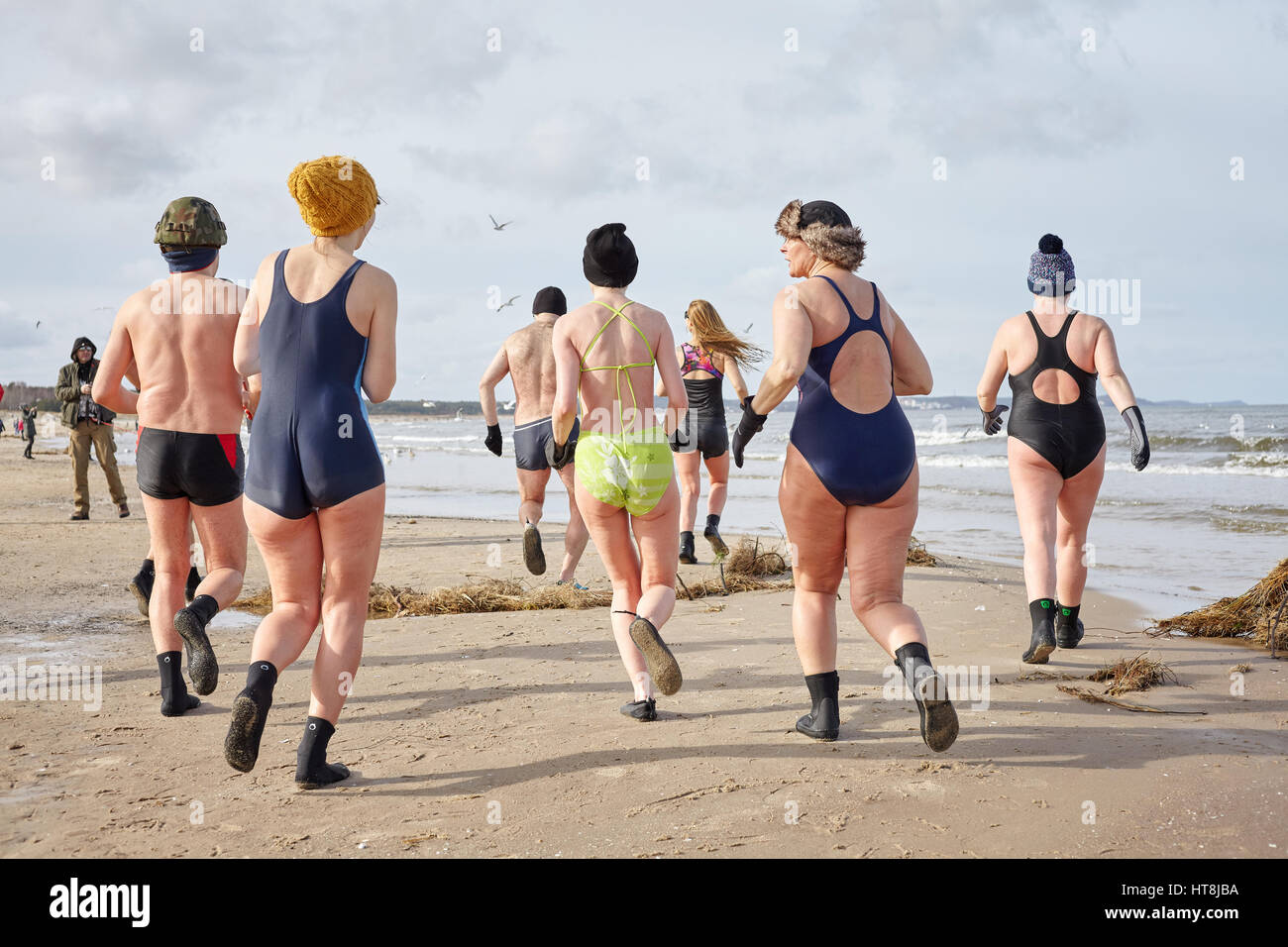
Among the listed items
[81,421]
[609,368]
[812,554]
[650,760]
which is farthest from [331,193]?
[81,421]

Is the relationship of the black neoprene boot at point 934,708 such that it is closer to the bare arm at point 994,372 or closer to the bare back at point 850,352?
the bare back at point 850,352

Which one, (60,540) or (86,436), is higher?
(86,436)

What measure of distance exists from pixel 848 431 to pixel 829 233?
2.71 ft

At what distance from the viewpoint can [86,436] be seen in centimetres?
1227

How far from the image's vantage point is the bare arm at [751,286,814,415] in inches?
143

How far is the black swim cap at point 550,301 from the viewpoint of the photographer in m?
7.54

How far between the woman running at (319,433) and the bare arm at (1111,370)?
393 cm

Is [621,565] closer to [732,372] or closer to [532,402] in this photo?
[532,402]

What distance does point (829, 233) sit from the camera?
386cm

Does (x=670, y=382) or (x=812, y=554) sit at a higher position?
(x=670, y=382)

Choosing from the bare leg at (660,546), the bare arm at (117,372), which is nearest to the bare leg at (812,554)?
the bare leg at (660,546)
